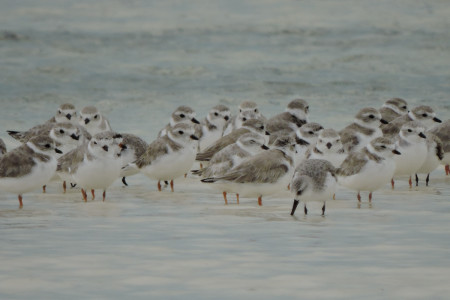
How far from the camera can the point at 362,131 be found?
1419cm

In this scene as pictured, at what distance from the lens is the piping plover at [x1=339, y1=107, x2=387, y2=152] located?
1395cm

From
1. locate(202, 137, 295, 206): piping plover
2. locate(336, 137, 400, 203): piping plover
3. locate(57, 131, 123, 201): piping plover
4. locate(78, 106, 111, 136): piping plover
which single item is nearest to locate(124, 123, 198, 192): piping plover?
locate(57, 131, 123, 201): piping plover

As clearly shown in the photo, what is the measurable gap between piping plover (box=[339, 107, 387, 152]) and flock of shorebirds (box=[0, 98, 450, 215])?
17 millimetres

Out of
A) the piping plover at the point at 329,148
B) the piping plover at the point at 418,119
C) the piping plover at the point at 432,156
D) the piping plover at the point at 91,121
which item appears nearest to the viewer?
the piping plover at the point at 329,148

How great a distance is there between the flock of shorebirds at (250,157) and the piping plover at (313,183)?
1cm

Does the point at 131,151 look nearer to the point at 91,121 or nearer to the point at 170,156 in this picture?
the point at 170,156

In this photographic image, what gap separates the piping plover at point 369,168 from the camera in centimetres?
1150

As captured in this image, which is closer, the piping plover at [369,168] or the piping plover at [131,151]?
the piping plover at [369,168]

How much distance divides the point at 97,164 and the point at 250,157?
7.02 feet

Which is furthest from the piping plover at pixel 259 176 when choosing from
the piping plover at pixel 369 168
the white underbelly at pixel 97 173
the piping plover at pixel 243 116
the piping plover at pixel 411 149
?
the piping plover at pixel 243 116

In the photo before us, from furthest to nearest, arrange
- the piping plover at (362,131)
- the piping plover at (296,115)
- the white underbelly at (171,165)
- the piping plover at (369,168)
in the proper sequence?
the piping plover at (296,115), the piping plover at (362,131), the white underbelly at (171,165), the piping plover at (369,168)

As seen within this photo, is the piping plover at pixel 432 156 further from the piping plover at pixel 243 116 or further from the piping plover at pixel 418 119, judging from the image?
the piping plover at pixel 243 116

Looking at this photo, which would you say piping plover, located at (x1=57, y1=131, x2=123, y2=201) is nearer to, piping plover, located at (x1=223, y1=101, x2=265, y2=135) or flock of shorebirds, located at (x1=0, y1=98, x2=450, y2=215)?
flock of shorebirds, located at (x1=0, y1=98, x2=450, y2=215)

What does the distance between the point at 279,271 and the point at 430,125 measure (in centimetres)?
822
